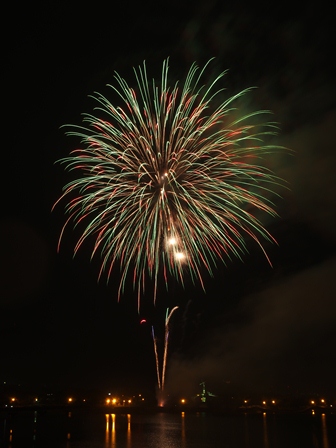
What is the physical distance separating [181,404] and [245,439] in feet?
237

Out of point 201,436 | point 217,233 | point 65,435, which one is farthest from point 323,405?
point 217,233

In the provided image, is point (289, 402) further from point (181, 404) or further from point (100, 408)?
point (100, 408)

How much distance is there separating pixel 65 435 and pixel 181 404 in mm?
74540

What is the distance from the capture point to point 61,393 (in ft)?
385

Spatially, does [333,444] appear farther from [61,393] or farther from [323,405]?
[323,405]

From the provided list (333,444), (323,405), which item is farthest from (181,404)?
(333,444)

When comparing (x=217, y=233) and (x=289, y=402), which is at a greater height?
(x=217, y=233)

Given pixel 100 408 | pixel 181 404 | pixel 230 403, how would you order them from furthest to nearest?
pixel 230 403
pixel 181 404
pixel 100 408

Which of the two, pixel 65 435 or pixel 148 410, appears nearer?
pixel 65 435

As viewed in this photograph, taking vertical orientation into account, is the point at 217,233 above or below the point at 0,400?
above

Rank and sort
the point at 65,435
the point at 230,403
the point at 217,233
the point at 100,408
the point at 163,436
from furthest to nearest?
the point at 230,403 < the point at 100,408 < the point at 163,436 < the point at 65,435 < the point at 217,233

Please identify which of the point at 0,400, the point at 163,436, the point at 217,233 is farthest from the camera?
the point at 0,400

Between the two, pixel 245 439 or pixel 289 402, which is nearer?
pixel 245 439

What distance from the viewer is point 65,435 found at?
40.1m
